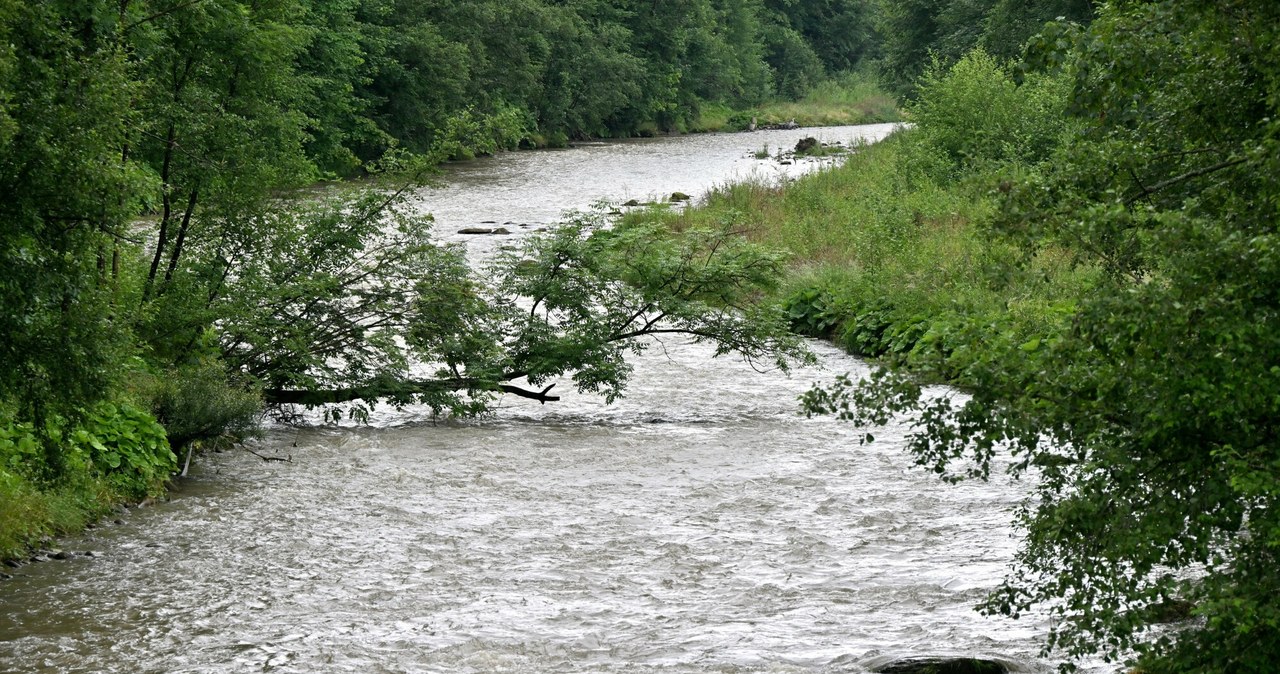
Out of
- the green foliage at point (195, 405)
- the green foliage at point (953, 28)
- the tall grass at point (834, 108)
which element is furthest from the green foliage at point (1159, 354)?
the tall grass at point (834, 108)

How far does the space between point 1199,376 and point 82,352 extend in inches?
225

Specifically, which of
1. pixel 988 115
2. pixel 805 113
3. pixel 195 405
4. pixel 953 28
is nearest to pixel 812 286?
pixel 988 115

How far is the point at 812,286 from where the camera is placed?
21484 mm

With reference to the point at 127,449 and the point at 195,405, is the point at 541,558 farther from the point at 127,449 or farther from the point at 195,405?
the point at 195,405

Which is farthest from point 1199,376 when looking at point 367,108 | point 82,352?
point 367,108

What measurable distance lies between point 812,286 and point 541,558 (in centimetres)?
1216

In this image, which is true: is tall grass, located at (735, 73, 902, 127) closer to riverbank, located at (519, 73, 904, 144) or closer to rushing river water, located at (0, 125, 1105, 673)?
riverbank, located at (519, 73, 904, 144)

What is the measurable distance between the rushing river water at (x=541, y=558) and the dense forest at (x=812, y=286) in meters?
0.61

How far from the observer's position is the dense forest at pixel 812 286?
17.8 feet

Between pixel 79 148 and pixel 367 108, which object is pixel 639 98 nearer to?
pixel 367 108

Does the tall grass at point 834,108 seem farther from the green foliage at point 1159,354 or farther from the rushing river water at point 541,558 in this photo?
the green foliage at point 1159,354

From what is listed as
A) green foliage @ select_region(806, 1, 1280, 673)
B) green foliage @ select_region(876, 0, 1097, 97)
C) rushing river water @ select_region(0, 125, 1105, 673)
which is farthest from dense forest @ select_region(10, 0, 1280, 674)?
green foliage @ select_region(876, 0, 1097, 97)

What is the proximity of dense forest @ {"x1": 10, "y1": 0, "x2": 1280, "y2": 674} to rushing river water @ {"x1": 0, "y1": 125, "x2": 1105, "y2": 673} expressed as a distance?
61 centimetres

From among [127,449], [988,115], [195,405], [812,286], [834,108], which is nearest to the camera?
[127,449]
